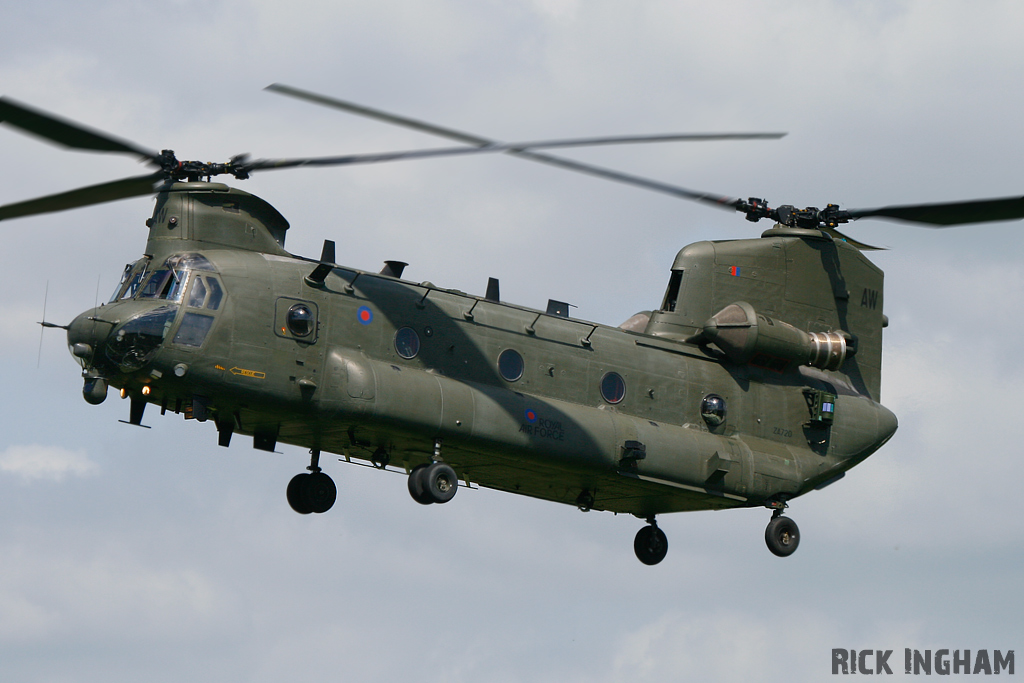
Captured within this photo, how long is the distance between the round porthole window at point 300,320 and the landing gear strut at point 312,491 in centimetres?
311

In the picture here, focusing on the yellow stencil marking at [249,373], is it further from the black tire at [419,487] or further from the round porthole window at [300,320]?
the black tire at [419,487]

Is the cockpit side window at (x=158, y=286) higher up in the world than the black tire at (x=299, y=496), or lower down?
higher up

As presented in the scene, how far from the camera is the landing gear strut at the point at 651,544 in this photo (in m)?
30.4

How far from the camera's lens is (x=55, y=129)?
21.8 m

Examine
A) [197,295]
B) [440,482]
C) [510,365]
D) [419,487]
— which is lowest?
[419,487]

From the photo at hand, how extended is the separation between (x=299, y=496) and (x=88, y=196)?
21.1 feet

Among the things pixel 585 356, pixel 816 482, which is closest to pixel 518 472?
pixel 585 356

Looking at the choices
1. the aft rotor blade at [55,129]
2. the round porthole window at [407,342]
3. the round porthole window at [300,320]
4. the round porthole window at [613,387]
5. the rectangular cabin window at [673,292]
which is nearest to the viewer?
the aft rotor blade at [55,129]

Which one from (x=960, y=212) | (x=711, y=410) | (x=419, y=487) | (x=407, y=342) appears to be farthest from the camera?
(x=711, y=410)

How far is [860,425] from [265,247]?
41.2ft

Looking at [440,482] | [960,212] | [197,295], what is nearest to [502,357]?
[440,482]

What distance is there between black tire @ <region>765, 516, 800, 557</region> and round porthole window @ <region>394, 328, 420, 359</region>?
834 centimetres

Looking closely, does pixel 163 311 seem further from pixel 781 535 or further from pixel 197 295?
pixel 781 535

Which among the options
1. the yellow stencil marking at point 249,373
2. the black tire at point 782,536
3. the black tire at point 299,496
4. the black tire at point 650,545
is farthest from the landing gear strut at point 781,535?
the yellow stencil marking at point 249,373
